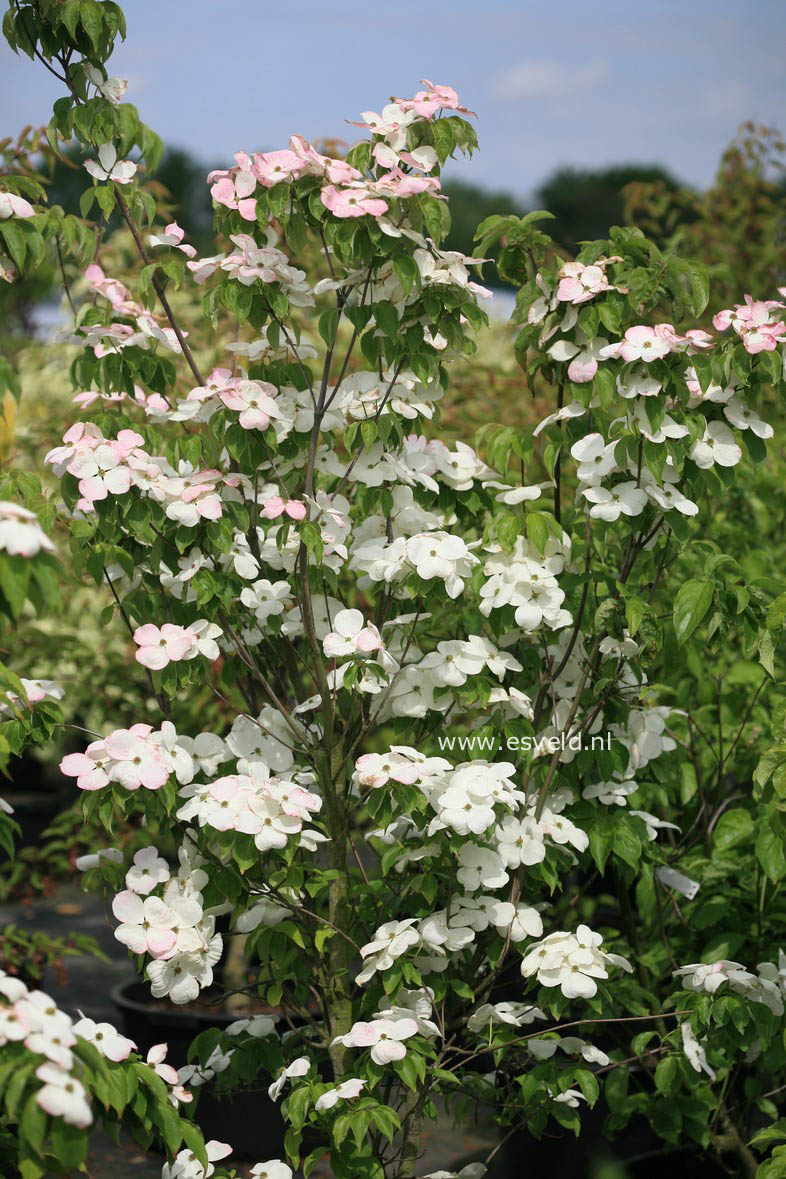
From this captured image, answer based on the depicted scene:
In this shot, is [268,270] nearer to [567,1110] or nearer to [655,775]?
[655,775]

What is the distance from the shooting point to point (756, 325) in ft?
5.80

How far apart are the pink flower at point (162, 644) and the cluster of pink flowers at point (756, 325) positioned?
2.91ft

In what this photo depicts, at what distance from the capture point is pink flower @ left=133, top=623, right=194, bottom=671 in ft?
5.70

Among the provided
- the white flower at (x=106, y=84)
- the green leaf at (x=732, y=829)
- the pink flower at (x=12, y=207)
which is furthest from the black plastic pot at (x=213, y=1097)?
the white flower at (x=106, y=84)

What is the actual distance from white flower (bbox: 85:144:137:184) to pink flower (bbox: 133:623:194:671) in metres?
0.73

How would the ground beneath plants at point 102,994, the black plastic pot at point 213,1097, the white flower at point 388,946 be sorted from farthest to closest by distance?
the ground beneath plants at point 102,994
the black plastic pot at point 213,1097
the white flower at point 388,946

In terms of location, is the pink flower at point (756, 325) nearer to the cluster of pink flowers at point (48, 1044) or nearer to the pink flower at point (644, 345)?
the pink flower at point (644, 345)

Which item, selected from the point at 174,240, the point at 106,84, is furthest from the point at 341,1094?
the point at 106,84

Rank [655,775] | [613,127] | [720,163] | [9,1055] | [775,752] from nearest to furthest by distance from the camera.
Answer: [9,1055] < [775,752] < [655,775] < [720,163] < [613,127]

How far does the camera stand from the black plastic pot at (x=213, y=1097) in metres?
2.66

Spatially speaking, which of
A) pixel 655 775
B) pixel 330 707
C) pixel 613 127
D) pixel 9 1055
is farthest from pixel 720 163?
pixel 613 127

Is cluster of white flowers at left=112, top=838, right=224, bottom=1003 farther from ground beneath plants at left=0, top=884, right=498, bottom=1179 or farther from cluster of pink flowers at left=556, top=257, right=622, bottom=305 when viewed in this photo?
cluster of pink flowers at left=556, top=257, right=622, bottom=305

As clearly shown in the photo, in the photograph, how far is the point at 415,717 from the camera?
1962mm

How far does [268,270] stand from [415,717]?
2.38ft
